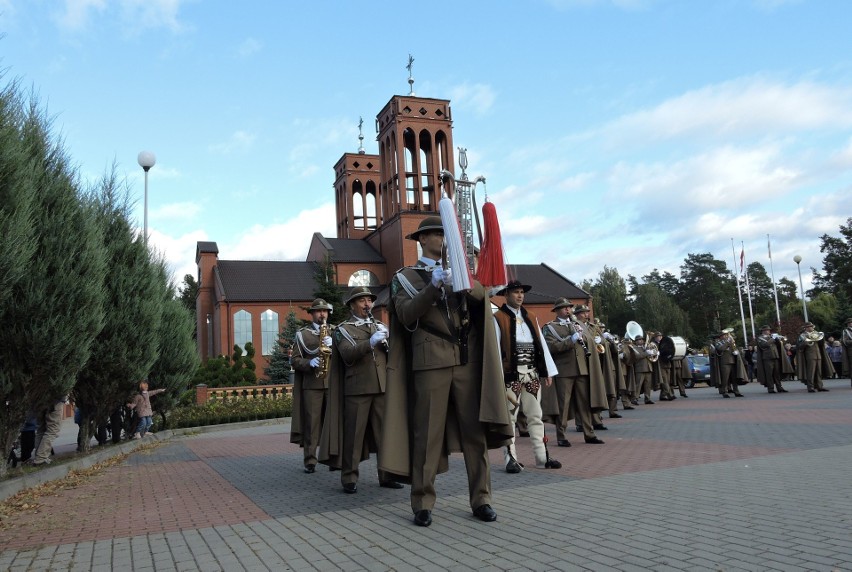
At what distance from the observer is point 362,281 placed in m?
58.8

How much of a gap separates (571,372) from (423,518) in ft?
18.9

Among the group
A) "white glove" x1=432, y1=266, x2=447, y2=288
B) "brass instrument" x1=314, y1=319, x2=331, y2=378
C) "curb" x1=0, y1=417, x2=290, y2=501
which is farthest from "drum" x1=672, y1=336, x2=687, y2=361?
"white glove" x1=432, y1=266, x2=447, y2=288

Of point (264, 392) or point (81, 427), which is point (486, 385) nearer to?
point (81, 427)

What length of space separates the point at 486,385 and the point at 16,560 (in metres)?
3.64

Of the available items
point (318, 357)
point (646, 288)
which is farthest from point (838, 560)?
point (646, 288)

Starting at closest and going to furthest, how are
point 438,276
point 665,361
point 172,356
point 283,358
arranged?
point 438,276, point 172,356, point 665,361, point 283,358

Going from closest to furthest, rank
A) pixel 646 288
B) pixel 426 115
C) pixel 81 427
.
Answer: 1. pixel 81 427
2. pixel 426 115
3. pixel 646 288

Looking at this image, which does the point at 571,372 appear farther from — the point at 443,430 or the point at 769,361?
the point at 769,361

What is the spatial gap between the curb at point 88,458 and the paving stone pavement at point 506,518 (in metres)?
0.57

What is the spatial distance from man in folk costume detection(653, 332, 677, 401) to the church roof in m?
36.0

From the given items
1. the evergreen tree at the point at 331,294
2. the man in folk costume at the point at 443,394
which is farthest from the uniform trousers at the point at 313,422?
the evergreen tree at the point at 331,294

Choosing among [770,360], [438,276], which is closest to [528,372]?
[438,276]

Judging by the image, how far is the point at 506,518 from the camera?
5453 millimetres

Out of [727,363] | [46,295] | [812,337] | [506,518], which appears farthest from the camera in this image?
[727,363]
